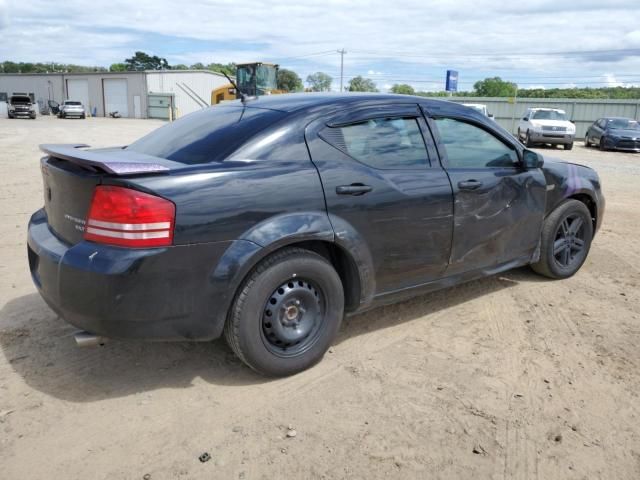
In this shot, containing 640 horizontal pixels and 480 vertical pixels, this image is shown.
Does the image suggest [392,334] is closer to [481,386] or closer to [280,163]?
[481,386]

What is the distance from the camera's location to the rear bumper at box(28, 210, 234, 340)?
2.73m

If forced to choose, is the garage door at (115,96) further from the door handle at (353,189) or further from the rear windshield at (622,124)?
the door handle at (353,189)

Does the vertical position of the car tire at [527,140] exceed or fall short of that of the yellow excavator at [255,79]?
it falls short

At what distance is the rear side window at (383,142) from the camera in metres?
3.47

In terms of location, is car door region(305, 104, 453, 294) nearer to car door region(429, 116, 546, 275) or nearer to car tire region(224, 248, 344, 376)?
car door region(429, 116, 546, 275)

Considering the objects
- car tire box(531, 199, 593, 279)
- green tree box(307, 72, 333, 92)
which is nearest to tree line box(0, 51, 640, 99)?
green tree box(307, 72, 333, 92)

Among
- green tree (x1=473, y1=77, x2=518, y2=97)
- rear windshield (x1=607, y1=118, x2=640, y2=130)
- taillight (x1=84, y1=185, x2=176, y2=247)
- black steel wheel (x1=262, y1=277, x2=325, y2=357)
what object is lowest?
black steel wheel (x1=262, y1=277, x2=325, y2=357)

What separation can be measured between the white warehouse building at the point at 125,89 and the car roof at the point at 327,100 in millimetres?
46200

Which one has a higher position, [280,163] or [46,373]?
[280,163]

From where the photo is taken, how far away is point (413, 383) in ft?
10.8

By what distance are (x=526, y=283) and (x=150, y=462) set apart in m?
3.70

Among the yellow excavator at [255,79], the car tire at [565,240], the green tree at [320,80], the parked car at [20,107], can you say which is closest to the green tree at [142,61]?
the green tree at [320,80]

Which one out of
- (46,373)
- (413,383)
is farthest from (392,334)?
(46,373)

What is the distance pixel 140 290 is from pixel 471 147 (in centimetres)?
264
